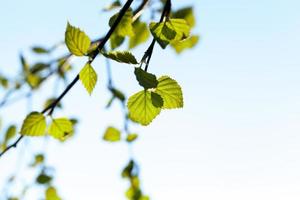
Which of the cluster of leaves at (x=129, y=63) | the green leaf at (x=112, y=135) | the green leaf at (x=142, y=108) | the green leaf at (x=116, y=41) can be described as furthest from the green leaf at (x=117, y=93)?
the green leaf at (x=142, y=108)

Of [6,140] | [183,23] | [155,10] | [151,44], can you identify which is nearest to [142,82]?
[151,44]

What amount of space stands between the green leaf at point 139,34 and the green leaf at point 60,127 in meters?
0.39

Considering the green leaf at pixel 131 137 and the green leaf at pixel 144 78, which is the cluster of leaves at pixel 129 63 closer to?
the green leaf at pixel 144 78

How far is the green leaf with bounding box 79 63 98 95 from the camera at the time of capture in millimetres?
611

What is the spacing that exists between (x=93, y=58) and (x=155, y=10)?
60 centimetres

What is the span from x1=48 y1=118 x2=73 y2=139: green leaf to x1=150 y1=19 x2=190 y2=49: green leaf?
1.31 feet

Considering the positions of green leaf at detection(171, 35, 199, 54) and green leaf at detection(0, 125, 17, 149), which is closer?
green leaf at detection(171, 35, 199, 54)

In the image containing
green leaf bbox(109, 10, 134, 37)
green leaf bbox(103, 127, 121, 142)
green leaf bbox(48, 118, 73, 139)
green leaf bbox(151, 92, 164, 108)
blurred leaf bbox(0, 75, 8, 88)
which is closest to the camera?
green leaf bbox(151, 92, 164, 108)

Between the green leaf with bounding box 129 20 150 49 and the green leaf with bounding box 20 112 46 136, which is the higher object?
the green leaf with bounding box 20 112 46 136

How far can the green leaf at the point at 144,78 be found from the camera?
19.6 inches

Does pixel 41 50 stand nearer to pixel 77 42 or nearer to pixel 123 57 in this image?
pixel 77 42

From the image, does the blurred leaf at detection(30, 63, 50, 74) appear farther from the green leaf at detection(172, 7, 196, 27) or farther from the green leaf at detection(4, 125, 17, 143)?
the green leaf at detection(172, 7, 196, 27)

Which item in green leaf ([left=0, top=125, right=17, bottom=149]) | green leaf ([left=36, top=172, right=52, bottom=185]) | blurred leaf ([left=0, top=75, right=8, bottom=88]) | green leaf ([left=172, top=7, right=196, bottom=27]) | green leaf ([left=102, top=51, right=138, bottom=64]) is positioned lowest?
green leaf ([left=36, top=172, right=52, bottom=185])

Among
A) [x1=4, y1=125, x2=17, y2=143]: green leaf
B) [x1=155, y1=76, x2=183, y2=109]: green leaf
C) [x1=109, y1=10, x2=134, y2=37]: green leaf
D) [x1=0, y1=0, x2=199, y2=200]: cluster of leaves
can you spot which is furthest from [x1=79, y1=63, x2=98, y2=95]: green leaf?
[x1=4, y1=125, x2=17, y2=143]: green leaf
